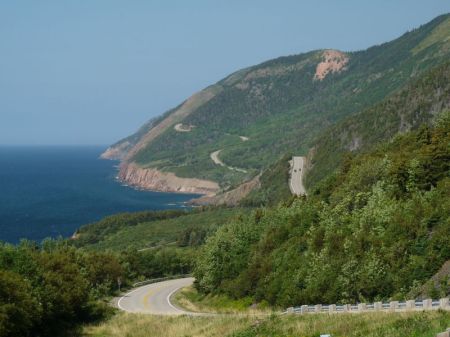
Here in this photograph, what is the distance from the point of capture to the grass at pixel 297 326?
64.0ft

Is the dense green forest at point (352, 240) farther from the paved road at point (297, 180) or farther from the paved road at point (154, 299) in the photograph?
the paved road at point (297, 180)

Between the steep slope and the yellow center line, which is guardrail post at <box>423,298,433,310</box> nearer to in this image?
the yellow center line

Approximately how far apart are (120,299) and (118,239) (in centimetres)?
9113

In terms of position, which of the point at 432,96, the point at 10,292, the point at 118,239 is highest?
the point at 432,96

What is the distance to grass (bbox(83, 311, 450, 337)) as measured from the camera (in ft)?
64.0

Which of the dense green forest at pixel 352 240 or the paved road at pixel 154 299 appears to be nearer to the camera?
the dense green forest at pixel 352 240

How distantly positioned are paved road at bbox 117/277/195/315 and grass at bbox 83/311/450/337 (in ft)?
34.7

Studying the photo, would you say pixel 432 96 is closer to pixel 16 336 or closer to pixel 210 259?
pixel 210 259

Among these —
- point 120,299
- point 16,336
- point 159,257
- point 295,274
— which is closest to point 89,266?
point 120,299

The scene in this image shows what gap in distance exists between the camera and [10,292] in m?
32.3

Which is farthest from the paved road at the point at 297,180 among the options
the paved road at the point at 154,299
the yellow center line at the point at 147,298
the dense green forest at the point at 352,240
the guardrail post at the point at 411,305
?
the guardrail post at the point at 411,305

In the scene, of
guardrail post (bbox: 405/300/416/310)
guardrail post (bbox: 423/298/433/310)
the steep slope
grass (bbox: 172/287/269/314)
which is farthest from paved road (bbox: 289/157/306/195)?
guardrail post (bbox: 423/298/433/310)

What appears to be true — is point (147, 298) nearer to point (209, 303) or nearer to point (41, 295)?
point (209, 303)

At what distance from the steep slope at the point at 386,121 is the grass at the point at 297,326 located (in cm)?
11471
